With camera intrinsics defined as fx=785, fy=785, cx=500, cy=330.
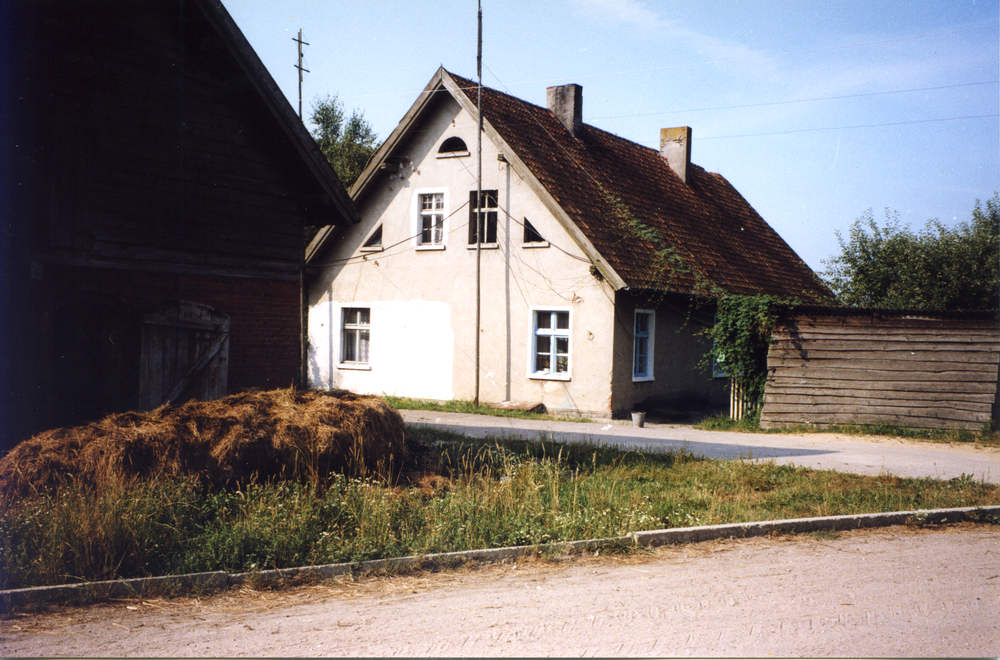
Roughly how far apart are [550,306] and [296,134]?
944cm

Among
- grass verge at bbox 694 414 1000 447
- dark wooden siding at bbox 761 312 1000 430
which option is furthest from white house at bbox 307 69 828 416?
dark wooden siding at bbox 761 312 1000 430

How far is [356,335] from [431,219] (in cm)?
399

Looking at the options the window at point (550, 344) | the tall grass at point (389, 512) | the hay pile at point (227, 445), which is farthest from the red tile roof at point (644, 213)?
the hay pile at point (227, 445)

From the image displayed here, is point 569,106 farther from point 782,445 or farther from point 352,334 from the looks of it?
point 782,445

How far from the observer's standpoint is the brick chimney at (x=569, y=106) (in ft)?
75.2

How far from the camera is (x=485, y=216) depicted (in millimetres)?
19984

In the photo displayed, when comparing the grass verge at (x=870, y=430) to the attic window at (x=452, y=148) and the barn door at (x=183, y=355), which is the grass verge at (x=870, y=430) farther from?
the barn door at (x=183, y=355)

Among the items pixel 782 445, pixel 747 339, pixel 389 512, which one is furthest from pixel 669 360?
pixel 389 512

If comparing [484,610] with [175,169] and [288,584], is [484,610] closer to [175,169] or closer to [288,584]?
[288,584]

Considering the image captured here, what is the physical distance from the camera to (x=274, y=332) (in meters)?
10.8

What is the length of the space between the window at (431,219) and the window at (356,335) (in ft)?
8.88

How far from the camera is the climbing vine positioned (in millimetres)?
16828

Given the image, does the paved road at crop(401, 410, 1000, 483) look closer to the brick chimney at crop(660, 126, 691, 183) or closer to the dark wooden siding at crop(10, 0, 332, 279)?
the dark wooden siding at crop(10, 0, 332, 279)

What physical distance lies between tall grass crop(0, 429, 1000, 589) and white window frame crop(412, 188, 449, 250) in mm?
11242
